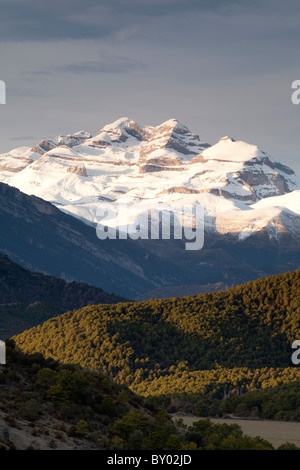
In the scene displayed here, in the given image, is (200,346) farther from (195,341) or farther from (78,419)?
(78,419)

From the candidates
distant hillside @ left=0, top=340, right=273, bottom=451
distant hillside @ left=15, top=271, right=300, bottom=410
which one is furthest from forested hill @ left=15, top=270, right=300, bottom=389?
distant hillside @ left=0, top=340, right=273, bottom=451

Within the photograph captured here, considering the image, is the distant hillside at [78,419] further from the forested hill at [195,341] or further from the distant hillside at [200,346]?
the forested hill at [195,341]

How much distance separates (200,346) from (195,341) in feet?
11.0

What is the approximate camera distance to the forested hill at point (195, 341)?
175375 mm

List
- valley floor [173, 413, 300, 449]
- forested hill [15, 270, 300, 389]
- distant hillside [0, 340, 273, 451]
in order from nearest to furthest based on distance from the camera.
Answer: distant hillside [0, 340, 273, 451]
valley floor [173, 413, 300, 449]
forested hill [15, 270, 300, 389]

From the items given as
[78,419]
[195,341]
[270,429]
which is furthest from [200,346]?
[78,419]

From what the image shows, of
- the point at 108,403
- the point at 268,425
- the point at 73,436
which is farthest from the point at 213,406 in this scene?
the point at 73,436

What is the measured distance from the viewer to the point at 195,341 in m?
186

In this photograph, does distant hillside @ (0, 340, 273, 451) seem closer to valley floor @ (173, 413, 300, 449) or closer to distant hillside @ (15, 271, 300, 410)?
valley floor @ (173, 413, 300, 449)

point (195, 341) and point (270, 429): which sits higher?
point (270, 429)

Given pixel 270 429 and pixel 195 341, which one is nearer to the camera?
pixel 270 429

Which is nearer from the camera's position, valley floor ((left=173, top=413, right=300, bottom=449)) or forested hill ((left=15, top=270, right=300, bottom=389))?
valley floor ((left=173, top=413, right=300, bottom=449))

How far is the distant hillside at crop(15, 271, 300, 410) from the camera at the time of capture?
164625mm
